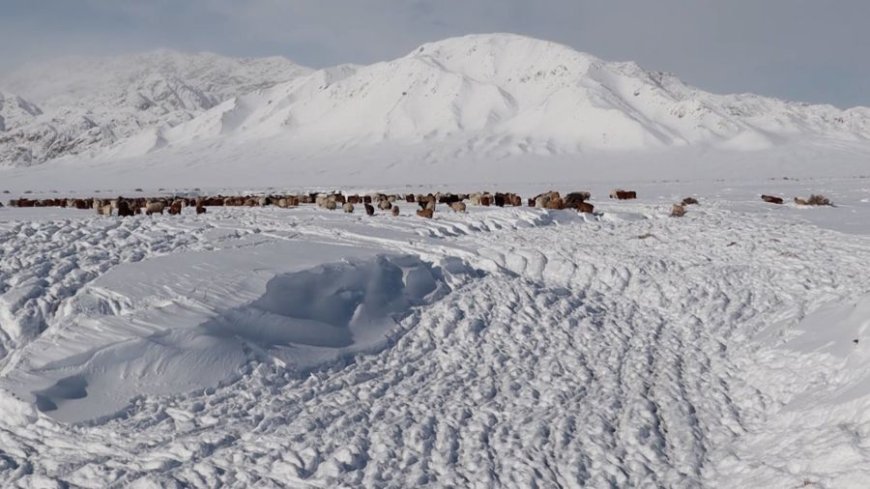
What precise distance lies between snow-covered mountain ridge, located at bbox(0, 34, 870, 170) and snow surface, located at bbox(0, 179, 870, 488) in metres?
87.7

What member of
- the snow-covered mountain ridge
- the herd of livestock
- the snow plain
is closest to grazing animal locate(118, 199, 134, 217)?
the herd of livestock

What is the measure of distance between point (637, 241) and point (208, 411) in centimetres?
1305

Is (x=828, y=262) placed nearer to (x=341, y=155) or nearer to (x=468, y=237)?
(x=468, y=237)

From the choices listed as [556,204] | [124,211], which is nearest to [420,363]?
[556,204]

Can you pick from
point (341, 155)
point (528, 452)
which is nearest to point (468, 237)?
point (528, 452)

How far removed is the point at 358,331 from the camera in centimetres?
1109

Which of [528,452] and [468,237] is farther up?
[468,237]

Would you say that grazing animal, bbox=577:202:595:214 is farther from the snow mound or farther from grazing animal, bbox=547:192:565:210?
the snow mound

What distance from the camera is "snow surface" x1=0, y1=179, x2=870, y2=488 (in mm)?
7477

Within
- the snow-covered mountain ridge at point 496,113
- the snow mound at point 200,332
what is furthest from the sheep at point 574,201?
the snow-covered mountain ridge at point 496,113

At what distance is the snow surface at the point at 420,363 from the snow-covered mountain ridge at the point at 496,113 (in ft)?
288

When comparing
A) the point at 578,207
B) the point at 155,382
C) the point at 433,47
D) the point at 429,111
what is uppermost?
the point at 433,47

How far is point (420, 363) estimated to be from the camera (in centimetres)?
1033

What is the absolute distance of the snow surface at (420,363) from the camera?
7477mm
